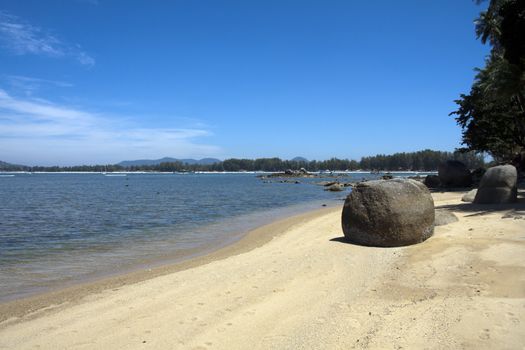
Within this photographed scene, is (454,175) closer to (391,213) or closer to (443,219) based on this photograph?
(443,219)

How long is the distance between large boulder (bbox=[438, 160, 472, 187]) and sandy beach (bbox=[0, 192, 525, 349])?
2730 cm

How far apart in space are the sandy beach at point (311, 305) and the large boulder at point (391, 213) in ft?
1.49

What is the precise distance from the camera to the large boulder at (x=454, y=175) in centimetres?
3562

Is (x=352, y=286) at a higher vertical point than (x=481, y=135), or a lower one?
lower

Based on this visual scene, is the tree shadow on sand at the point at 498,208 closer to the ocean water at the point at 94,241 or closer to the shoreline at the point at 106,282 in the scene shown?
the shoreline at the point at 106,282

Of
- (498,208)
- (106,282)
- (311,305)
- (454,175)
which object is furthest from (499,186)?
(454,175)

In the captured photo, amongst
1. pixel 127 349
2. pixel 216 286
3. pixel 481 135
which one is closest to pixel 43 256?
pixel 216 286

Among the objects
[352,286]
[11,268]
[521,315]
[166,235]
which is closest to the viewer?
[521,315]

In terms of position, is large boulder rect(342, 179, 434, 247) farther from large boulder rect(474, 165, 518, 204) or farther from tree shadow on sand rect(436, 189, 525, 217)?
large boulder rect(474, 165, 518, 204)

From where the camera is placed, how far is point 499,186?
56.7 ft

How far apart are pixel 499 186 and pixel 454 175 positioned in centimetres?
1960

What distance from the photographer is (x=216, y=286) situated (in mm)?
7781

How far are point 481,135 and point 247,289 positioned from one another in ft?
132

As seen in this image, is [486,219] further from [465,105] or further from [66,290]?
[465,105]
